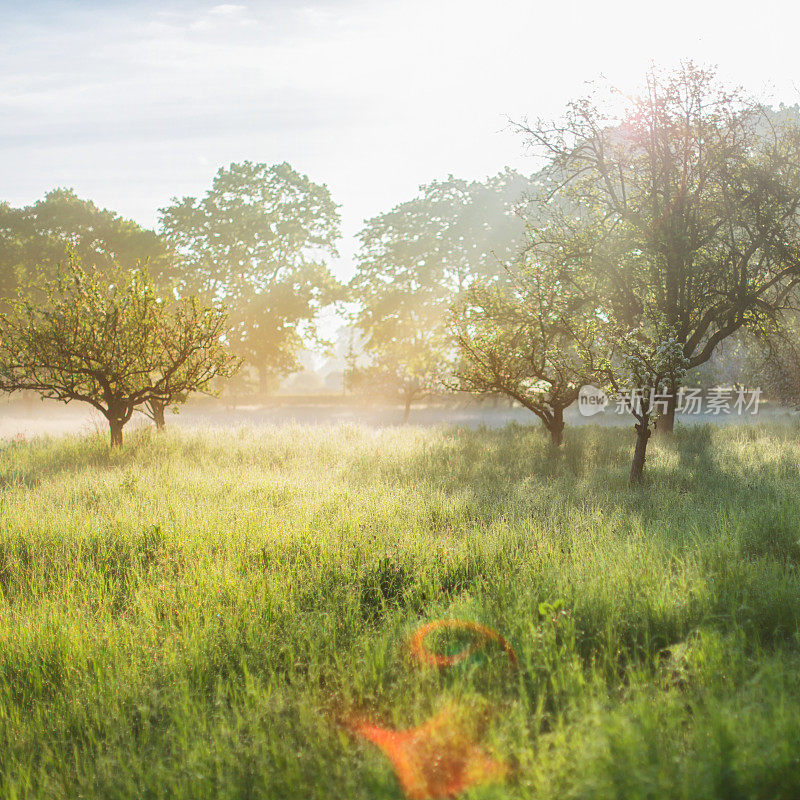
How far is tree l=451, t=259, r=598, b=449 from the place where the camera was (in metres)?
12.9

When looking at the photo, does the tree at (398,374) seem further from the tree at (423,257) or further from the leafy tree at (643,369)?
the leafy tree at (643,369)

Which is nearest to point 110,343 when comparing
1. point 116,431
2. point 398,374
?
point 116,431

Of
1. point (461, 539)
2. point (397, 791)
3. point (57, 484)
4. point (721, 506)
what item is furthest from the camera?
point (57, 484)

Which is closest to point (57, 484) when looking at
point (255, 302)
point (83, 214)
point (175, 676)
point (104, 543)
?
point (104, 543)

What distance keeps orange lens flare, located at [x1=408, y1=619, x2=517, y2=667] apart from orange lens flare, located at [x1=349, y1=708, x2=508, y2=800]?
0.66 meters

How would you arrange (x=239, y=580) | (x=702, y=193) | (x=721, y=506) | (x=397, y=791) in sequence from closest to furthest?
1. (x=397, y=791)
2. (x=239, y=580)
3. (x=721, y=506)
4. (x=702, y=193)

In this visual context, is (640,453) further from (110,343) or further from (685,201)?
(110,343)

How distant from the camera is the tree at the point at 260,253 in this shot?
39.7 m

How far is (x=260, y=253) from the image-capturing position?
135ft

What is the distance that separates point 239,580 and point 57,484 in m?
6.07

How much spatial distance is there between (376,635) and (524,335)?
1013cm

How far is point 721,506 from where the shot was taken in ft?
27.6

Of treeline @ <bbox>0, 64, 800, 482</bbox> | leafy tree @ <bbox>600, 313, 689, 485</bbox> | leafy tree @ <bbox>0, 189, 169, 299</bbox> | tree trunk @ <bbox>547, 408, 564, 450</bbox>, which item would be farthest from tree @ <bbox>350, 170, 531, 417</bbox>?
leafy tree @ <bbox>600, 313, 689, 485</bbox>

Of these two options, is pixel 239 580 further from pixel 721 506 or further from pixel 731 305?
pixel 731 305
